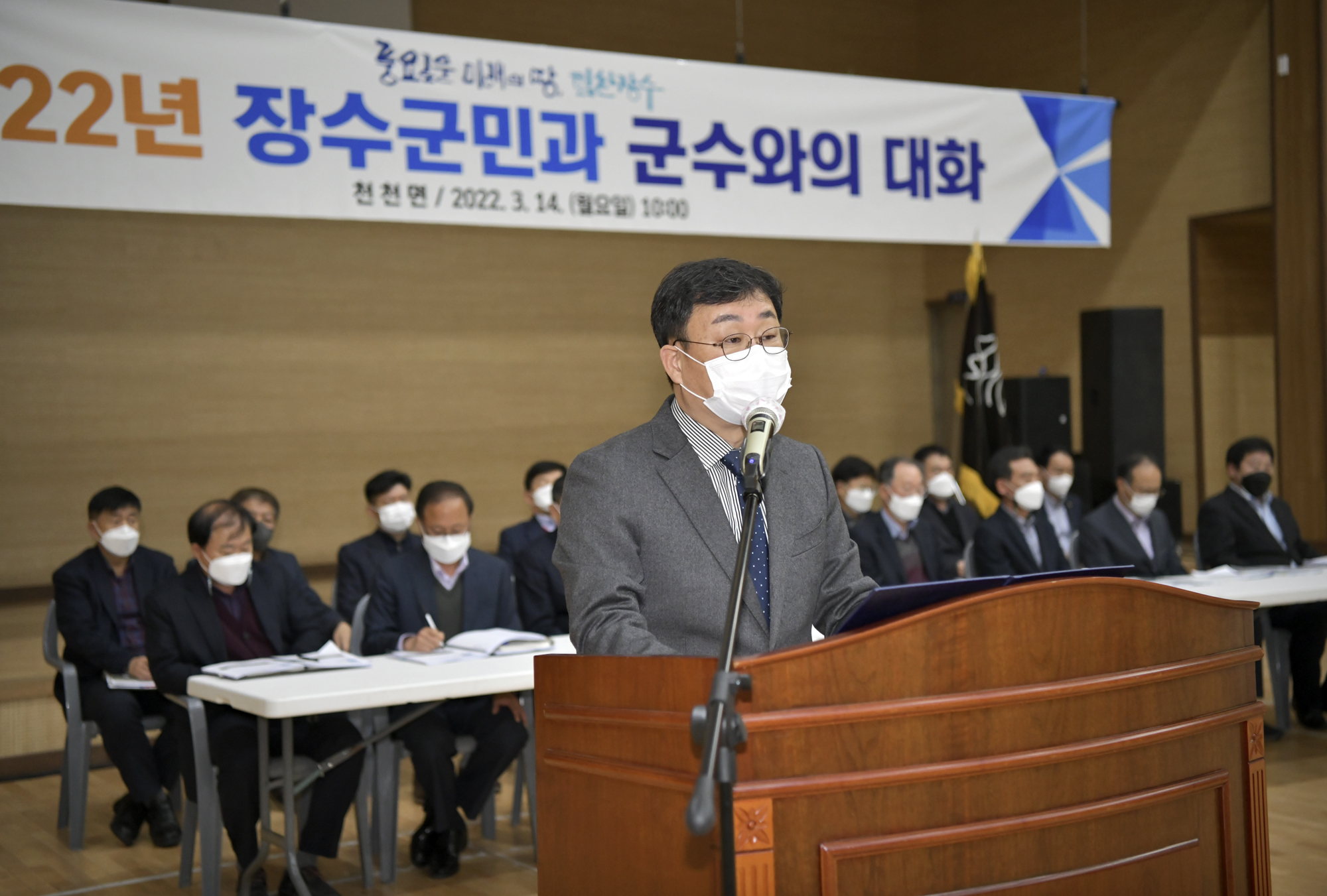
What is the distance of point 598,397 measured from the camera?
859cm

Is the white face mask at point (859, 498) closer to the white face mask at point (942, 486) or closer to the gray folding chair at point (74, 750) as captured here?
the white face mask at point (942, 486)

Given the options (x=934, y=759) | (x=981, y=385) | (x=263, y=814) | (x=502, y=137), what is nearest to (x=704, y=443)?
(x=934, y=759)

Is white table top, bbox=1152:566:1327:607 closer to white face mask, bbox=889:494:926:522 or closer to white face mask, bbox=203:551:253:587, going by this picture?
white face mask, bbox=889:494:926:522

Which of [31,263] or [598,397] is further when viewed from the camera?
[598,397]

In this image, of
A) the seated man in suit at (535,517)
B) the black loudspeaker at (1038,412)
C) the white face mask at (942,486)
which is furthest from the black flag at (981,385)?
the seated man in suit at (535,517)

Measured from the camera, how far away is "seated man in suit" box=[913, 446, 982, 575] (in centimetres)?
669

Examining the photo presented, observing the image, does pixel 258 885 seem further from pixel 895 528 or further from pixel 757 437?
pixel 895 528

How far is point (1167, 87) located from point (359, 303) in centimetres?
536

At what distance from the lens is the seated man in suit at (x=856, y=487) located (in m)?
6.17

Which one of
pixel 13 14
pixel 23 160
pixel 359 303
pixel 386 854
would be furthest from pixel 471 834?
pixel 359 303

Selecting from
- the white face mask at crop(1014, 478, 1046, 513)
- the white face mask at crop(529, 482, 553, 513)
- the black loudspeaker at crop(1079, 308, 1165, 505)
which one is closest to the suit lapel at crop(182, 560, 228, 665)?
the white face mask at crop(529, 482, 553, 513)

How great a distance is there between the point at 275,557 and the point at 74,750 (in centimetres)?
97

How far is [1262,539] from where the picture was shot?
5668mm

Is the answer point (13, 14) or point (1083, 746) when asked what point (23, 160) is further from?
point (1083, 746)
